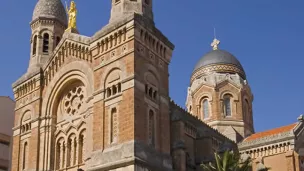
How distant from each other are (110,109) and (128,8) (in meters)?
7.07

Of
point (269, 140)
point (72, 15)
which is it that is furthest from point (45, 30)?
point (269, 140)

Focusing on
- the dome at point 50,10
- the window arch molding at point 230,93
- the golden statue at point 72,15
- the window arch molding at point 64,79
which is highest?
the dome at point 50,10

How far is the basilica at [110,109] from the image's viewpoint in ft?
97.5

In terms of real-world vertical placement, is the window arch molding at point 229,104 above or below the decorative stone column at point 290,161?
above

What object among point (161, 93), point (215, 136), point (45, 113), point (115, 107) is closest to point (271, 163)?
point (215, 136)

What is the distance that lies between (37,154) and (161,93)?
1009 centimetres

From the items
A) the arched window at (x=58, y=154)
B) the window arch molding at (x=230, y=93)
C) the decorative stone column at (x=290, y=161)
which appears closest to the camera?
the arched window at (x=58, y=154)

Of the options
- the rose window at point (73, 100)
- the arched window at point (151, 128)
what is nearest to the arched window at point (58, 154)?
the rose window at point (73, 100)

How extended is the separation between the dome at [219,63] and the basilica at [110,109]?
1167 centimetres

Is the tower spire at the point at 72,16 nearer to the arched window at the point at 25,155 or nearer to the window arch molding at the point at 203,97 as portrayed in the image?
the arched window at the point at 25,155

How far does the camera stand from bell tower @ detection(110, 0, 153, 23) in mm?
32750

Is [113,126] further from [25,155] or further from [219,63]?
[219,63]

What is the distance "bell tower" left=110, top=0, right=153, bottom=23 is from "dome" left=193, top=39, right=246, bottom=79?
21826 mm

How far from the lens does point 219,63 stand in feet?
178
